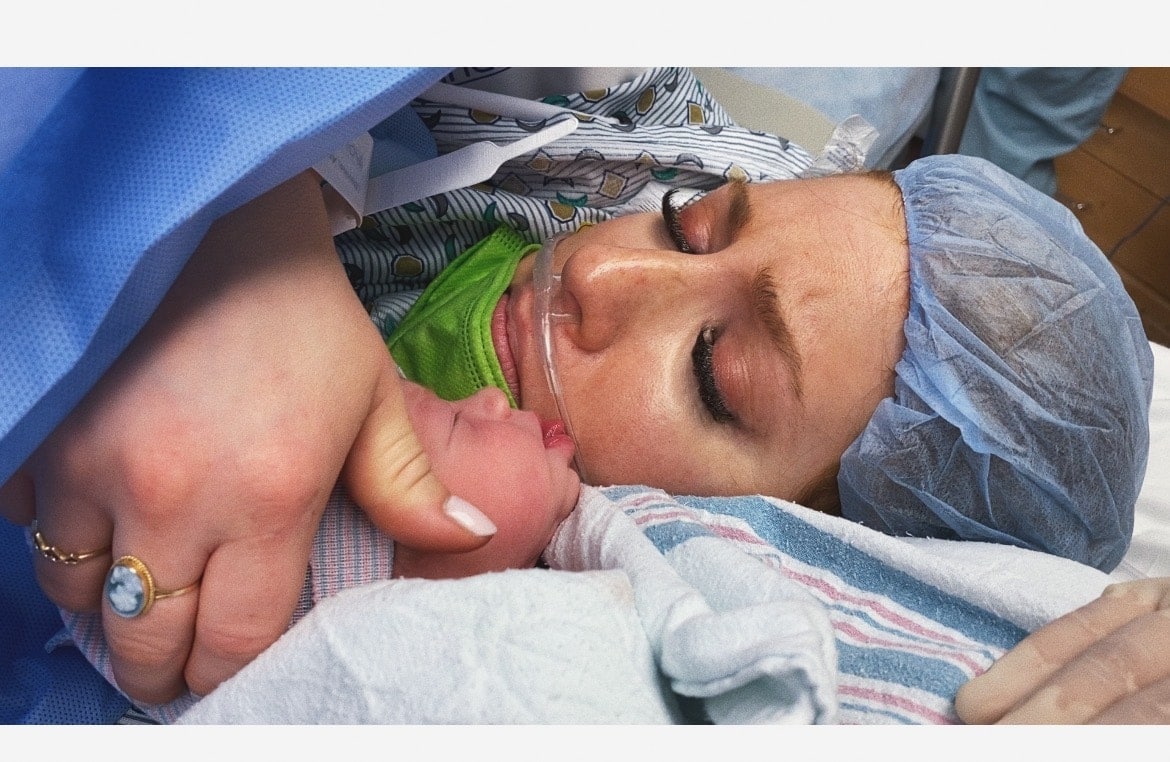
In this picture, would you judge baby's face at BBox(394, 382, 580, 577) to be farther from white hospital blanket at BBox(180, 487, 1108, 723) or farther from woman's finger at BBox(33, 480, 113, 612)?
woman's finger at BBox(33, 480, 113, 612)

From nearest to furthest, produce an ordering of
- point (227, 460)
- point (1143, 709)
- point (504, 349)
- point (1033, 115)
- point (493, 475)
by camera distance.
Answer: point (227, 460), point (1143, 709), point (493, 475), point (504, 349), point (1033, 115)

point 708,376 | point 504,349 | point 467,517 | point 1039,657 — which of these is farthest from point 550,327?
point 1039,657

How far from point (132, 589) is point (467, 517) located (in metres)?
0.25

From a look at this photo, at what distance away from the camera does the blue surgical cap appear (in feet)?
3.23

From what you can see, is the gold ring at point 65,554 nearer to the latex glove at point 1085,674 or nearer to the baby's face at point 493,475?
the baby's face at point 493,475

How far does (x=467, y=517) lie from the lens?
71cm

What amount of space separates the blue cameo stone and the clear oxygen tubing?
0.51 meters

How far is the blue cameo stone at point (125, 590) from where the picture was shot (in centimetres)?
65

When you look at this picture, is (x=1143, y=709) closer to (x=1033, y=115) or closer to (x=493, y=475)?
(x=493, y=475)

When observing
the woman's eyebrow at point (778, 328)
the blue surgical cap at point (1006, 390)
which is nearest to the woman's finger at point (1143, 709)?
the blue surgical cap at point (1006, 390)

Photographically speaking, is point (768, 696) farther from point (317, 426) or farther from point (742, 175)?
point (742, 175)

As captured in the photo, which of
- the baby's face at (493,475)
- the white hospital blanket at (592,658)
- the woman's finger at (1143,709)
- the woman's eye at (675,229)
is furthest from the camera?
the woman's eye at (675,229)

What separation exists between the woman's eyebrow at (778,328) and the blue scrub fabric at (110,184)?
0.49m
